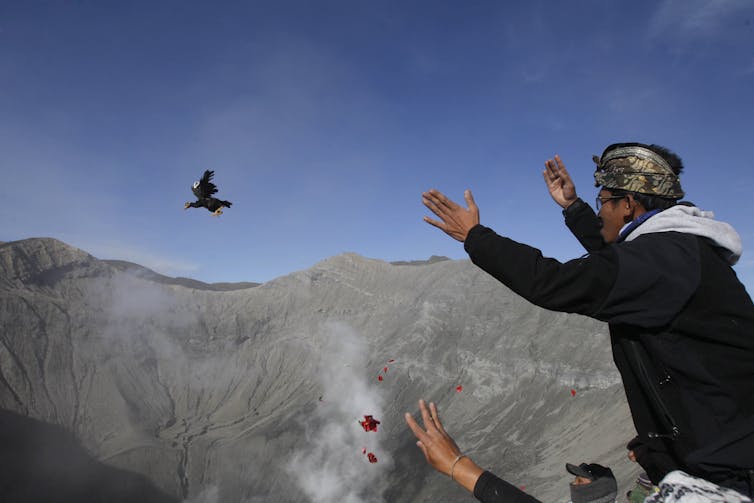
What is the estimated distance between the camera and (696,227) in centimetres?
223

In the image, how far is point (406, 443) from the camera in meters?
44.3

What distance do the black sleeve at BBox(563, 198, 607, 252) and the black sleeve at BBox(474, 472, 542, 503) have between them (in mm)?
1942

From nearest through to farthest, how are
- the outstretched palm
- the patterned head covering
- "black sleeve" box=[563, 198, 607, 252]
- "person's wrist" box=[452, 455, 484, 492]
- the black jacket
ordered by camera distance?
the black jacket
"person's wrist" box=[452, 455, 484, 492]
the patterned head covering
"black sleeve" box=[563, 198, 607, 252]
the outstretched palm

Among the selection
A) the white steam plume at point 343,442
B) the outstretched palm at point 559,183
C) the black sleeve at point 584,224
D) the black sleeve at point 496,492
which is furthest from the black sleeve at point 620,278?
the white steam plume at point 343,442

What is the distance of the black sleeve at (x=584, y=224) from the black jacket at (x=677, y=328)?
3.94 feet

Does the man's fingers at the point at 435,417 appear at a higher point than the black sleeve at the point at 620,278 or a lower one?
lower

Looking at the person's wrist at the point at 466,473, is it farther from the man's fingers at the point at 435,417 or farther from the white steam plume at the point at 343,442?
the white steam plume at the point at 343,442

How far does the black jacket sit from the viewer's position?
1.96 meters

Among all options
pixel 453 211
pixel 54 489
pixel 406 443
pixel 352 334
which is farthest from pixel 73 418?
pixel 453 211

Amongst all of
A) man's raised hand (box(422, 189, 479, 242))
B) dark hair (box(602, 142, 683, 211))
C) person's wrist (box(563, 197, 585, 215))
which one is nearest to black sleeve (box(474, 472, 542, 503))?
man's raised hand (box(422, 189, 479, 242))

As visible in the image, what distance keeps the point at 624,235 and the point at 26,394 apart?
219ft

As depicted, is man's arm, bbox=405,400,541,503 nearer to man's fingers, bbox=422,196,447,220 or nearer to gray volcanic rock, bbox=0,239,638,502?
man's fingers, bbox=422,196,447,220

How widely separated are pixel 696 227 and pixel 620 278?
56 cm

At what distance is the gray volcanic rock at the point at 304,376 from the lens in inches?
1625
